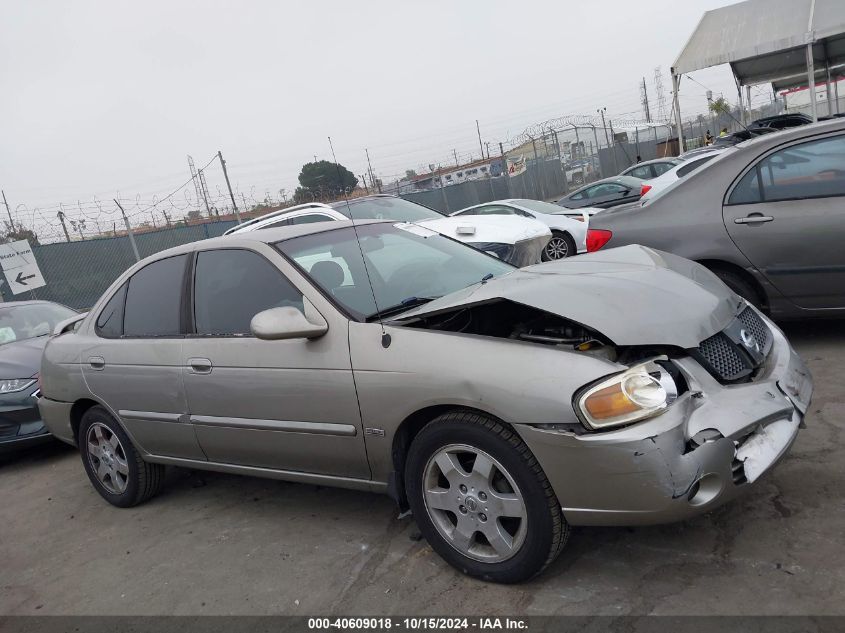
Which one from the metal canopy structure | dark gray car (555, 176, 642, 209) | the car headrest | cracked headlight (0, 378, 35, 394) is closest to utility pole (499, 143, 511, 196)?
the metal canopy structure

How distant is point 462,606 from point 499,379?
0.91m

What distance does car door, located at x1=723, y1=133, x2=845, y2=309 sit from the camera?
177 inches

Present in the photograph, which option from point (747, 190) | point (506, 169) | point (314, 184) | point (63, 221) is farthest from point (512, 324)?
point (506, 169)

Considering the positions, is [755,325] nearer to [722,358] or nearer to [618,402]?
[722,358]

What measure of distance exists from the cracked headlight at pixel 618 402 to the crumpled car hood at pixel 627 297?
190 mm

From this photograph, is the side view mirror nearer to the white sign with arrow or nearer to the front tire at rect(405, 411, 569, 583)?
the front tire at rect(405, 411, 569, 583)

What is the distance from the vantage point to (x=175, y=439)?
3.90m

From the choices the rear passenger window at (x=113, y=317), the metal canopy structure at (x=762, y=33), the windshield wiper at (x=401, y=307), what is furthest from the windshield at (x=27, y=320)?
the metal canopy structure at (x=762, y=33)

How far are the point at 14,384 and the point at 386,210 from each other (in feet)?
14.5

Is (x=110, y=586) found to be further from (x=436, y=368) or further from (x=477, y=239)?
(x=477, y=239)

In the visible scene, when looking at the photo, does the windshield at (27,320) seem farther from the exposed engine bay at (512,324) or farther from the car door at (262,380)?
the exposed engine bay at (512,324)

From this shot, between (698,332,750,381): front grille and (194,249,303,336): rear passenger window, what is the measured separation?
1.83 meters

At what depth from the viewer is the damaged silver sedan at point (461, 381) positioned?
7.92ft

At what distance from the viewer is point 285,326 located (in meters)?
3.04
